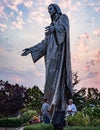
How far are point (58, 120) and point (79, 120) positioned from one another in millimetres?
4896

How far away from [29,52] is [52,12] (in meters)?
2.29

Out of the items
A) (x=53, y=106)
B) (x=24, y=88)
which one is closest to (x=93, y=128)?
(x=53, y=106)

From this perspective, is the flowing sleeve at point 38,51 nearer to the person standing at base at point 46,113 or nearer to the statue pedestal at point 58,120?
the person standing at base at point 46,113

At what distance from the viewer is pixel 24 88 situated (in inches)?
1578

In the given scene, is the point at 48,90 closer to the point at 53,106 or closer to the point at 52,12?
the point at 53,106

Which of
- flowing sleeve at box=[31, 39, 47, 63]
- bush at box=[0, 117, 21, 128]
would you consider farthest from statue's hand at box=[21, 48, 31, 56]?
bush at box=[0, 117, 21, 128]

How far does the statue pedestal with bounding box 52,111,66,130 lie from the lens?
18.9 meters

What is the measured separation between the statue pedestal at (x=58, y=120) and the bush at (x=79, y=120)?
400 cm

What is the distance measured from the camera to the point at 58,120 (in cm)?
1922

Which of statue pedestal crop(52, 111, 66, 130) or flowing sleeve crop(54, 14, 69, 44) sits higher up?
flowing sleeve crop(54, 14, 69, 44)

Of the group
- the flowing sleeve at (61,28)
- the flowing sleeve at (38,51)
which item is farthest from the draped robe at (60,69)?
the flowing sleeve at (38,51)

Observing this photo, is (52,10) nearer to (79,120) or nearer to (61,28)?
(61,28)

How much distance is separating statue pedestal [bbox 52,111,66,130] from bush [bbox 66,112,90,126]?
4.00 meters

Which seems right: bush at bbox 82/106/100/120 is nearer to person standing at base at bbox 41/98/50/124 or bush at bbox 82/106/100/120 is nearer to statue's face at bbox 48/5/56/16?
person standing at base at bbox 41/98/50/124
